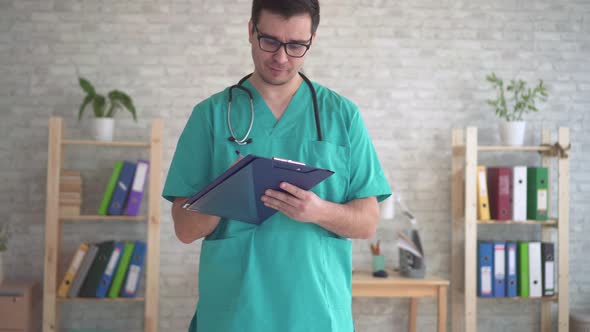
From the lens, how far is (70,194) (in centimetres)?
362

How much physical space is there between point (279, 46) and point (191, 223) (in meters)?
0.45

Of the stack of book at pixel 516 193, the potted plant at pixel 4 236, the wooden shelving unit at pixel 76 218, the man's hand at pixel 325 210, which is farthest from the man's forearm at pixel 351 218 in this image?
the potted plant at pixel 4 236

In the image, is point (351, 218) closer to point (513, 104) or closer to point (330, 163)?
point (330, 163)

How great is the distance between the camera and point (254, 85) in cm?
147

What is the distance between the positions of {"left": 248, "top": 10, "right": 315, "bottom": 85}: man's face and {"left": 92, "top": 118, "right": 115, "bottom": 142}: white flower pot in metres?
2.51

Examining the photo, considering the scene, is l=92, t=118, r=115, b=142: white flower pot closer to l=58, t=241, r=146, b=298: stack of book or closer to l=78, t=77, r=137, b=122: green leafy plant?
l=78, t=77, r=137, b=122: green leafy plant

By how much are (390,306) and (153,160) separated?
6.07 feet

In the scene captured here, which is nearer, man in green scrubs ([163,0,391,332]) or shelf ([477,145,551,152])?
man in green scrubs ([163,0,391,332])

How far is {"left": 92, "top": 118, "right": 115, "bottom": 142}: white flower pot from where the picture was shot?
3.65 m

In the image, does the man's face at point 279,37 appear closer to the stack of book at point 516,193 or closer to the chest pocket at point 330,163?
the chest pocket at point 330,163

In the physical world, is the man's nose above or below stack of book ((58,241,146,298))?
above

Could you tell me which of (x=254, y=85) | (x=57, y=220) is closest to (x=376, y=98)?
(x=57, y=220)

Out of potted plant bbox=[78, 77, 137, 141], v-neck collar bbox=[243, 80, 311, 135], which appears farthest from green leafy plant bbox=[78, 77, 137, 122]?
v-neck collar bbox=[243, 80, 311, 135]

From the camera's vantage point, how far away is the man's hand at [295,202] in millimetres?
1253
